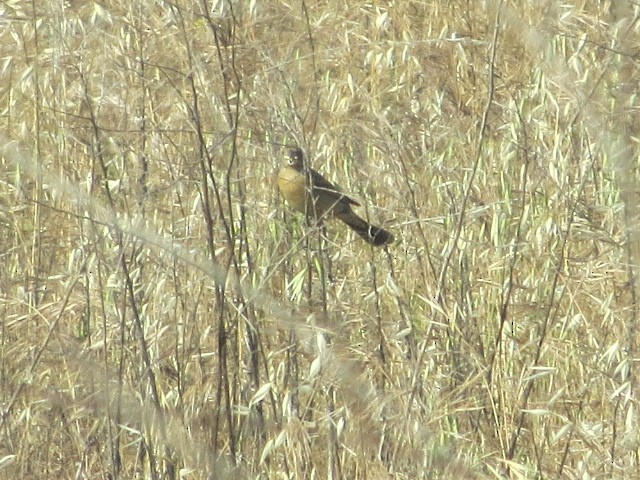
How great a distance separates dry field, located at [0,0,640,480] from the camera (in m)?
2.03

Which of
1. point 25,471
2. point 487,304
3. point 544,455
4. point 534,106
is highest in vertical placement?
point 534,106

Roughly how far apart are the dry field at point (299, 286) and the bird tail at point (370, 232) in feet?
0.10

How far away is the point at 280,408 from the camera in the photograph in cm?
235

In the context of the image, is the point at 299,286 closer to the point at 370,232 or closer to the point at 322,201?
the point at 370,232

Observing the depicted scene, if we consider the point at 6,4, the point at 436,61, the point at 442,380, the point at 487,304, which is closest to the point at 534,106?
the point at 436,61

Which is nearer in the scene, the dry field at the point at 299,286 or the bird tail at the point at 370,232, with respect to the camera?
the dry field at the point at 299,286

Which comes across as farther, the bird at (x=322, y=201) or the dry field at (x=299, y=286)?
the bird at (x=322, y=201)

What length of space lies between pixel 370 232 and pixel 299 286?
0.36 metres

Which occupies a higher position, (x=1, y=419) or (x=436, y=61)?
(x=436, y=61)

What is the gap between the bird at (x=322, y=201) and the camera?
8.73ft

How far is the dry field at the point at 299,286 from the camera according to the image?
2029mm

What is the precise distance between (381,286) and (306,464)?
58 centimetres

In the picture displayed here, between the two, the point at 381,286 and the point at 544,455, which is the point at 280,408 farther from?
the point at 544,455

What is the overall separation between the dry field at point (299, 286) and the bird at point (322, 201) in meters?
0.05
